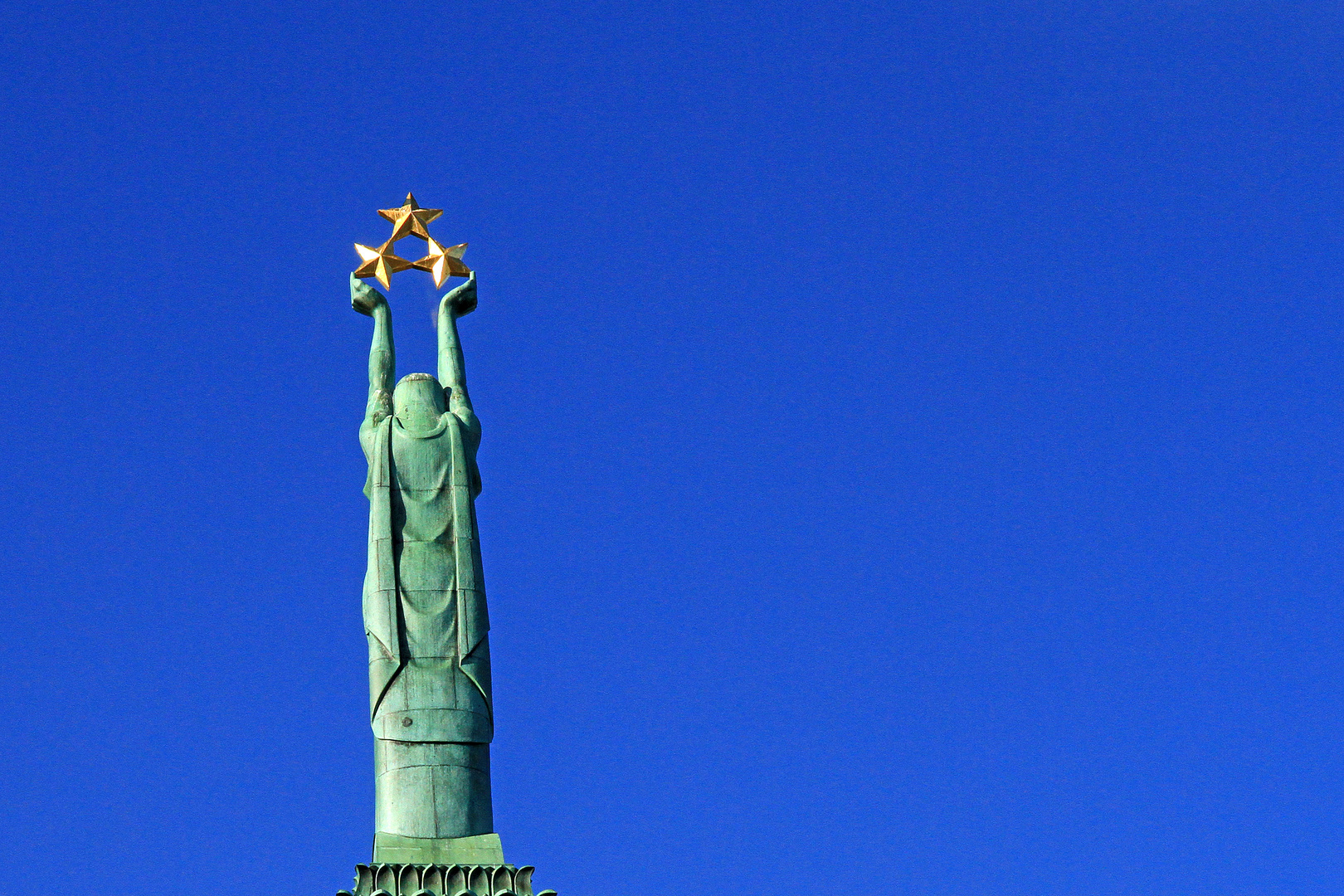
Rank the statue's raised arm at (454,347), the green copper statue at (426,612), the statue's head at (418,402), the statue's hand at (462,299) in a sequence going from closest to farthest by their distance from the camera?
the green copper statue at (426,612)
the statue's head at (418,402)
the statue's raised arm at (454,347)
the statue's hand at (462,299)

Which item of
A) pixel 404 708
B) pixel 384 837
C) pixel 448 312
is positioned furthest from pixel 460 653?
pixel 448 312

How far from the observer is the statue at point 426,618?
26.9 meters

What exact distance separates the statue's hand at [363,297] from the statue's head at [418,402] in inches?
51.9

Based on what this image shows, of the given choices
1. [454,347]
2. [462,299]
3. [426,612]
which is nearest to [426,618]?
[426,612]

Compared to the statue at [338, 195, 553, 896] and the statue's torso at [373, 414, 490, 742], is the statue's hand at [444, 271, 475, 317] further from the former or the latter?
the statue's torso at [373, 414, 490, 742]

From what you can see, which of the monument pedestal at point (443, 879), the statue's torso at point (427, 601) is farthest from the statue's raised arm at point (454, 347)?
the monument pedestal at point (443, 879)

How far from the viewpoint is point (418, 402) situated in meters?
30.5

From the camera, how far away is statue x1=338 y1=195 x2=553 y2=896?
2694 centimetres

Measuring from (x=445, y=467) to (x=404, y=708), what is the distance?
3594 millimetres

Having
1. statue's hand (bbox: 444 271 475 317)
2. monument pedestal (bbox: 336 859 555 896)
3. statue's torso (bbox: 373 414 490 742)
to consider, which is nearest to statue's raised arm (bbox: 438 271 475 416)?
statue's hand (bbox: 444 271 475 317)

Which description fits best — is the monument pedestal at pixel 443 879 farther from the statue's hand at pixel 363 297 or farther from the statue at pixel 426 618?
the statue's hand at pixel 363 297

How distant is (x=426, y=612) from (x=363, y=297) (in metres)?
5.07

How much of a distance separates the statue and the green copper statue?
0.02 m

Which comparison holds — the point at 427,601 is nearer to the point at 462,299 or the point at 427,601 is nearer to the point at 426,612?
the point at 426,612
